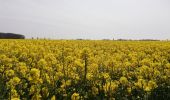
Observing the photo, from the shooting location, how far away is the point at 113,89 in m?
8.51

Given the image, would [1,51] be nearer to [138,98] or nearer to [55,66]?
[55,66]

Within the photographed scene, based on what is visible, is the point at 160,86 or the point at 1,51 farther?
the point at 1,51

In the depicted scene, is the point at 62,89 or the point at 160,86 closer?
the point at 62,89

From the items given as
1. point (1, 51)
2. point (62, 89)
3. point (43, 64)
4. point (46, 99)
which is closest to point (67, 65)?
point (43, 64)

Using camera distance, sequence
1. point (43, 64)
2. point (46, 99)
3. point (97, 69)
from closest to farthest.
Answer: point (46, 99), point (43, 64), point (97, 69)

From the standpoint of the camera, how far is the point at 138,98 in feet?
29.6

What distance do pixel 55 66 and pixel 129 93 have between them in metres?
2.49

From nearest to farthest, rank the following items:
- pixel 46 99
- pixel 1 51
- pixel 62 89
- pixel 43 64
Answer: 1. pixel 46 99
2. pixel 62 89
3. pixel 43 64
4. pixel 1 51

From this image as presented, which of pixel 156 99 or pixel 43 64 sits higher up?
pixel 43 64

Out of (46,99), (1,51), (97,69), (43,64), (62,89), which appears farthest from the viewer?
(1,51)

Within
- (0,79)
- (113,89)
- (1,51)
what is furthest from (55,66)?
(1,51)

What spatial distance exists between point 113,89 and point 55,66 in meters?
2.72

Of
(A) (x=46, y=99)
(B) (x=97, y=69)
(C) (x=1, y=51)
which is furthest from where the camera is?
(C) (x=1, y=51)

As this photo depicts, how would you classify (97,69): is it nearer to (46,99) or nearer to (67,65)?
(67,65)
